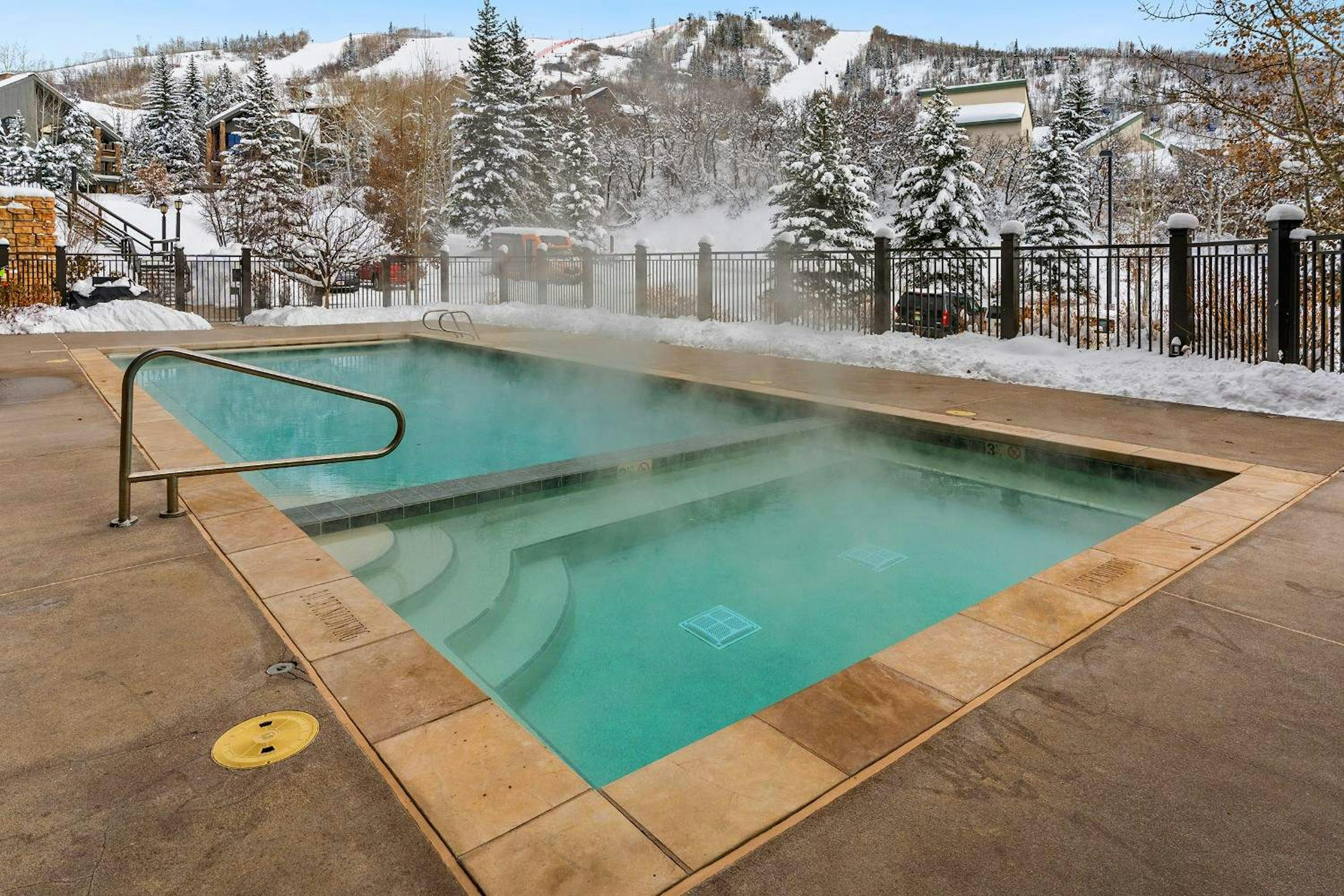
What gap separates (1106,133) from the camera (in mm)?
46281

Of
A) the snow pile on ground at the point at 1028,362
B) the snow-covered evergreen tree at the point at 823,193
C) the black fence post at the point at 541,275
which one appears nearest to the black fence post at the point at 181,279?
the black fence post at the point at 541,275

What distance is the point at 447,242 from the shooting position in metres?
32.5

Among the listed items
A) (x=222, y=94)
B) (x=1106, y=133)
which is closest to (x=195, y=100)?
(x=222, y=94)

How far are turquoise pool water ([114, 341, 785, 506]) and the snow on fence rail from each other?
4526mm

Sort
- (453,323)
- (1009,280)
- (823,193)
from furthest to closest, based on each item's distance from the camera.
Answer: (823,193)
(453,323)
(1009,280)

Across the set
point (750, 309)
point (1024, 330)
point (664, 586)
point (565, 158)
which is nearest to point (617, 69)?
point (565, 158)

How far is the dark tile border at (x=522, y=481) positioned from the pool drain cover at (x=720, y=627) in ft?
5.14

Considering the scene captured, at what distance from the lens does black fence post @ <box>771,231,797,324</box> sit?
1359 cm

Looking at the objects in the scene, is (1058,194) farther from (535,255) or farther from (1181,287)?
(1181,287)

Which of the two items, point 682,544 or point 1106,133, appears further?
point 1106,133

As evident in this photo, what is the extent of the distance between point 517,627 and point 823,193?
17.4 meters

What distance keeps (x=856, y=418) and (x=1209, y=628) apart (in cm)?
425

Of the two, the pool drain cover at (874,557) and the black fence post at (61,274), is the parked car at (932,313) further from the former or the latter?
the black fence post at (61,274)

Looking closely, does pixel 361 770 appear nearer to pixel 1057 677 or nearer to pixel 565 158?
pixel 1057 677
